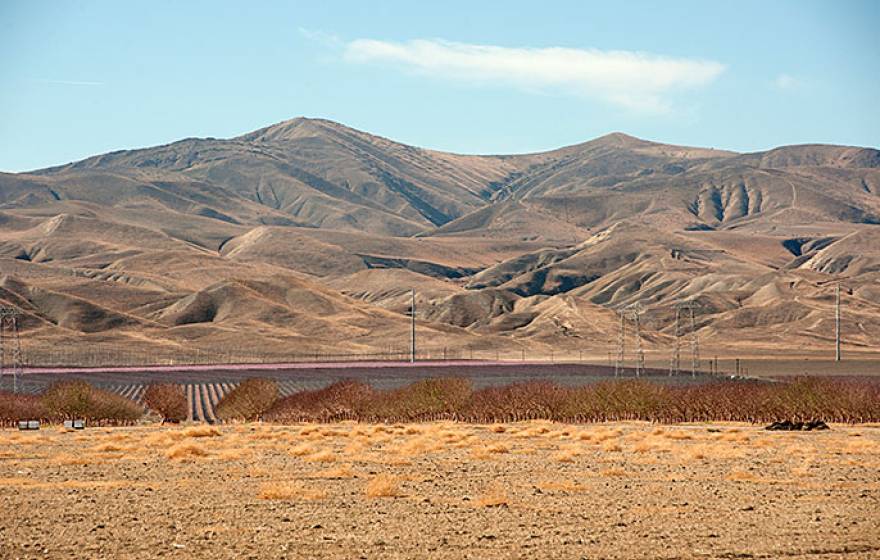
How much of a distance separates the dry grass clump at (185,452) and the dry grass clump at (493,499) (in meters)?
10.1

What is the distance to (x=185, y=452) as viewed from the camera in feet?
107

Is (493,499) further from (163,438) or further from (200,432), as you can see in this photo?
(200,432)

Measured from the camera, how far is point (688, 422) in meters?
53.5

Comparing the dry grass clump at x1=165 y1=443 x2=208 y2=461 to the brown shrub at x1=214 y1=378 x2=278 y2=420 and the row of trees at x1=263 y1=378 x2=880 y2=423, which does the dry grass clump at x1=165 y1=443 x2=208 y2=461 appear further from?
the brown shrub at x1=214 y1=378 x2=278 y2=420

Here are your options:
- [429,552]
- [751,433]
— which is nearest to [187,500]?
[429,552]

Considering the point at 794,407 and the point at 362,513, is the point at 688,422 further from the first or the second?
the point at 362,513

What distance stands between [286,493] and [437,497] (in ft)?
9.63

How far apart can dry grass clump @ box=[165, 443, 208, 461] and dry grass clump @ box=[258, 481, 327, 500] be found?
766 cm

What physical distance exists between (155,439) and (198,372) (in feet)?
223

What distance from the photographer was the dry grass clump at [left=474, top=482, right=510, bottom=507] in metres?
23.2

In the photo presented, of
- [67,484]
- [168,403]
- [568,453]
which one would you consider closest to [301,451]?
[568,453]

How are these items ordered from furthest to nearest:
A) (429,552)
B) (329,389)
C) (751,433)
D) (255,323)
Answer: (255,323), (329,389), (751,433), (429,552)

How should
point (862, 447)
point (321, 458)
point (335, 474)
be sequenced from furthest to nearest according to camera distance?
point (862, 447)
point (321, 458)
point (335, 474)

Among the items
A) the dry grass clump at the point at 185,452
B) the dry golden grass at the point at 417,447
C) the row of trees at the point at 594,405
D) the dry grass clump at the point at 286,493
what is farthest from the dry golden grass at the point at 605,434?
the dry grass clump at the point at 286,493
